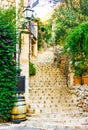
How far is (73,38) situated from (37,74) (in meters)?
4.44

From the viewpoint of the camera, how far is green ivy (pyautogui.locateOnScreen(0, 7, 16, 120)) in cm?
1099

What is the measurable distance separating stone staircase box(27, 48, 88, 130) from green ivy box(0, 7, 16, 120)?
3.16ft

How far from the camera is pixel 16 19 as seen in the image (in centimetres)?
1184

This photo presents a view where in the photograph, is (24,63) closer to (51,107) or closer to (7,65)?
(7,65)

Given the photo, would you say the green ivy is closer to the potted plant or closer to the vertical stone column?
the vertical stone column

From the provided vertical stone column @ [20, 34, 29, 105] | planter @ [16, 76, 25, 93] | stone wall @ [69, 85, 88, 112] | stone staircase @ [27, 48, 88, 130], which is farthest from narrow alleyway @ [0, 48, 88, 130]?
planter @ [16, 76, 25, 93]

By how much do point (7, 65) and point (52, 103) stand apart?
3298 millimetres

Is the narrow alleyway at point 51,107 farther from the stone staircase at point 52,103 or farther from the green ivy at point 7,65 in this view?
the green ivy at point 7,65

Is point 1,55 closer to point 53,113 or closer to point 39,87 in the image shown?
point 53,113

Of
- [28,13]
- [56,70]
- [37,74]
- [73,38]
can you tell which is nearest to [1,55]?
[28,13]

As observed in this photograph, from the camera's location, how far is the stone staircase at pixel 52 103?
11023 mm

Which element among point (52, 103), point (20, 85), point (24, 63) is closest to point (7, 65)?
point (20, 85)

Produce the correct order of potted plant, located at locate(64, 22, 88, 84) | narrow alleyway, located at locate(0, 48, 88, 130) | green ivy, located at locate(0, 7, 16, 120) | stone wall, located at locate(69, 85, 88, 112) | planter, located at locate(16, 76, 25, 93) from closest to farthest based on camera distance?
narrow alleyway, located at locate(0, 48, 88, 130) < green ivy, located at locate(0, 7, 16, 120) < planter, located at locate(16, 76, 25, 93) < stone wall, located at locate(69, 85, 88, 112) < potted plant, located at locate(64, 22, 88, 84)

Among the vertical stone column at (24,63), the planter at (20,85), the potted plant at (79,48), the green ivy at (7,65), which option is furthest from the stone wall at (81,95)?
the green ivy at (7,65)
